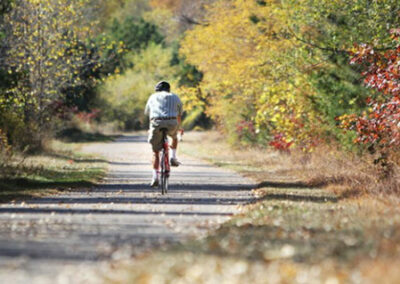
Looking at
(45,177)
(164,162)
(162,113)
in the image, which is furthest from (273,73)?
(162,113)

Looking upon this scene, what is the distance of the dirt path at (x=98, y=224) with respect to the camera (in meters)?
7.49

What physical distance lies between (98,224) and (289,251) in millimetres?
3873

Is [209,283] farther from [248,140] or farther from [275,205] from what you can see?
[248,140]

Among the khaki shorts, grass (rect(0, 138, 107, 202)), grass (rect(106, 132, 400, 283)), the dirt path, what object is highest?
the khaki shorts

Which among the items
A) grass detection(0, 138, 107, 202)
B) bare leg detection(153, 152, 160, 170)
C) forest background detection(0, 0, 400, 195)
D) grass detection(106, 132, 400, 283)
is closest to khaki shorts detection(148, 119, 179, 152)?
bare leg detection(153, 152, 160, 170)

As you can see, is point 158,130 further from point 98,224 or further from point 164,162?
point 98,224

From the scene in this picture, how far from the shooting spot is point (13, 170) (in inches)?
779

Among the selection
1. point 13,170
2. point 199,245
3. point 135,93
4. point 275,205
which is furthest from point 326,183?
point 135,93

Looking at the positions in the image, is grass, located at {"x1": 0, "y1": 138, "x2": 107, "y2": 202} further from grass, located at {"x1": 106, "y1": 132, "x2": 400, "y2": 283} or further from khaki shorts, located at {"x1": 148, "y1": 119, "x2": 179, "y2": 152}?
grass, located at {"x1": 106, "y1": 132, "x2": 400, "y2": 283}

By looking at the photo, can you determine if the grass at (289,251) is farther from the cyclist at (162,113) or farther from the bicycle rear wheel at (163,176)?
the cyclist at (162,113)

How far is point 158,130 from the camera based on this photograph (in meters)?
16.2

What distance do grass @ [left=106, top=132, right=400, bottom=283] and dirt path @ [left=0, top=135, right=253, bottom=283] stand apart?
1.50 feet

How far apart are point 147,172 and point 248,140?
46.1ft

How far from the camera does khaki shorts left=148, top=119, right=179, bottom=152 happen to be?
16062mm
